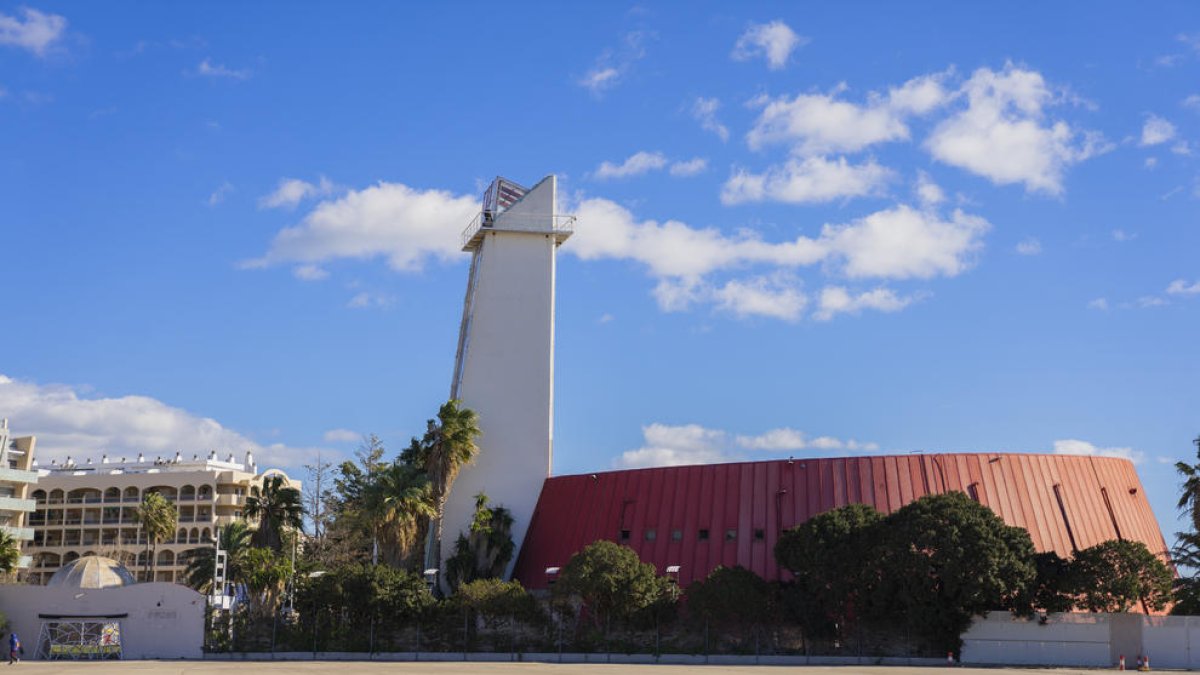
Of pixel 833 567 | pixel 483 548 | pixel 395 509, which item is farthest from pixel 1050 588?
pixel 395 509

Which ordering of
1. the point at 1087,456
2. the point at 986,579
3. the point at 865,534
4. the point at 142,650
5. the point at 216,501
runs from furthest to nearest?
the point at 216,501 → the point at 1087,456 → the point at 142,650 → the point at 865,534 → the point at 986,579

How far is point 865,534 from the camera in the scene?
159 feet

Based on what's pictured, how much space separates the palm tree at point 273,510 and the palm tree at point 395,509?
6167mm

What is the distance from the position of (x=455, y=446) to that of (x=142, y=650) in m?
17.9

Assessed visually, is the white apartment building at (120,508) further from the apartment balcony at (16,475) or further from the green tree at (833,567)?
the green tree at (833,567)

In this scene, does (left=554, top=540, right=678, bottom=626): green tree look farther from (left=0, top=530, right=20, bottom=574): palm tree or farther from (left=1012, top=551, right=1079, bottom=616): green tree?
(left=0, top=530, right=20, bottom=574): palm tree

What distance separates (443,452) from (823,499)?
2007 cm

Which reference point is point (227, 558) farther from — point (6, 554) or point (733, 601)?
point (733, 601)

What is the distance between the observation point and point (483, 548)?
63.6 meters

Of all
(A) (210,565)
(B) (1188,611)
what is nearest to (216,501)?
(A) (210,565)

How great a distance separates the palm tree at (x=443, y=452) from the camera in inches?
2475

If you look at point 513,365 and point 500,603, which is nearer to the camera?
point 500,603

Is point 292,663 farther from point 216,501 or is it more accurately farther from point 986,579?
point 216,501

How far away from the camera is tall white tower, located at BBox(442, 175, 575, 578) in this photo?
6544 centimetres
